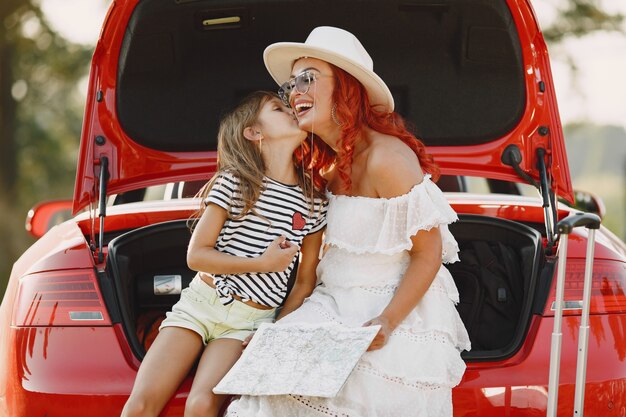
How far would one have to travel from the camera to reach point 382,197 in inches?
126

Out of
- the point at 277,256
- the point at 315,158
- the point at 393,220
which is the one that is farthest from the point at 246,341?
the point at 315,158

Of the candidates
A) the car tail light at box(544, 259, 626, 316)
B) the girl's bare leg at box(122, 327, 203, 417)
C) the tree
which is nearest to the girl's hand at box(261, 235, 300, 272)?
the girl's bare leg at box(122, 327, 203, 417)

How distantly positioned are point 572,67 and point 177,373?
13.3 metres

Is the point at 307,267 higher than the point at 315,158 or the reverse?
the reverse

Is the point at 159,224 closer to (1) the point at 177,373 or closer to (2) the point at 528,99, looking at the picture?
(1) the point at 177,373

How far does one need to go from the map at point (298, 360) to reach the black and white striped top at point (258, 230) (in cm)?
22

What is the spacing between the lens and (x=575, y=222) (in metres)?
2.69

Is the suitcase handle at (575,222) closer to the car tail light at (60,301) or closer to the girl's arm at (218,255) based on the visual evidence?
the girl's arm at (218,255)

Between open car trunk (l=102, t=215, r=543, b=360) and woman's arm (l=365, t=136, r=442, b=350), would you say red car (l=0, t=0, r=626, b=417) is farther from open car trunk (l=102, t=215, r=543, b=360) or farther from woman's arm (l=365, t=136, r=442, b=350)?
woman's arm (l=365, t=136, r=442, b=350)

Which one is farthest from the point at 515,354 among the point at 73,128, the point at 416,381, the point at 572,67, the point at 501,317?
the point at 73,128

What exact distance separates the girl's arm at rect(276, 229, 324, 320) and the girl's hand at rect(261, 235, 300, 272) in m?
0.19

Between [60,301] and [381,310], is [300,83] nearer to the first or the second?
[381,310]

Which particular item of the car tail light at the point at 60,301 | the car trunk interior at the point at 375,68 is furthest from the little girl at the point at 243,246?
the car trunk interior at the point at 375,68

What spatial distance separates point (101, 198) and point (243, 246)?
662 millimetres
